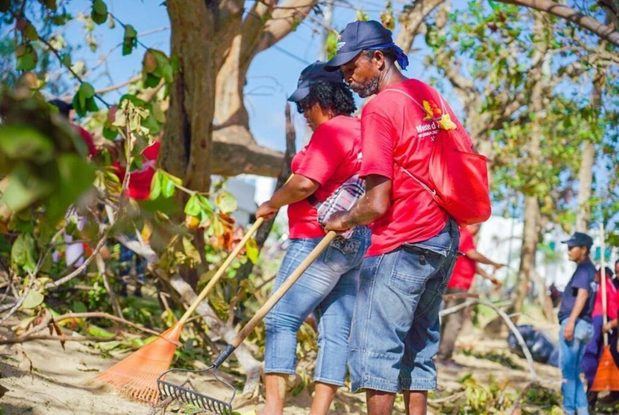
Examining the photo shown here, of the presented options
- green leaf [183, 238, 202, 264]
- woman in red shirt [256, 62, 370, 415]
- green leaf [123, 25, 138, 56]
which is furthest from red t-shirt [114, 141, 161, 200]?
woman in red shirt [256, 62, 370, 415]

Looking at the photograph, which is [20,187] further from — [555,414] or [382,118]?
[555,414]

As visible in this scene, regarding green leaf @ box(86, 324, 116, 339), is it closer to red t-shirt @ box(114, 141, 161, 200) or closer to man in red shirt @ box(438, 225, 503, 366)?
red t-shirt @ box(114, 141, 161, 200)

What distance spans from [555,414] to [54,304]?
3688 mm

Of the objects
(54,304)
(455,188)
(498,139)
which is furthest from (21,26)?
(498,139)

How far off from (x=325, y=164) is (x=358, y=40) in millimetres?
627

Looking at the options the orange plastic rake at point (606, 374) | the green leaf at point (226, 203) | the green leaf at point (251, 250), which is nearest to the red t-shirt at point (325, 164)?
the green leaf at point (251, 250)

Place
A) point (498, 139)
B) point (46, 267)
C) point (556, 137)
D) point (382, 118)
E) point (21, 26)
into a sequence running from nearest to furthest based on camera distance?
point (382, 118), point (21, 26), point (46, 267), point (498, 139), point (556, 137)

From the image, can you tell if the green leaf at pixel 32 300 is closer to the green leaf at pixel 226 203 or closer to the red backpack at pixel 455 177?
the green leaf at pixel 226 203

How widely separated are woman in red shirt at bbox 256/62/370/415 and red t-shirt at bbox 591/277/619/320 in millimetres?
3990

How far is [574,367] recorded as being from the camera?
21.6ft

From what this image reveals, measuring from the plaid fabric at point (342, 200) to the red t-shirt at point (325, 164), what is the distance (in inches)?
1.4

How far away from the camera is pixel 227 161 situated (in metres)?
7.88

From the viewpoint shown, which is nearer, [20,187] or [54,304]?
[20,187]

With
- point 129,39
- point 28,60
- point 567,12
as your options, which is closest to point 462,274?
point 567,12
